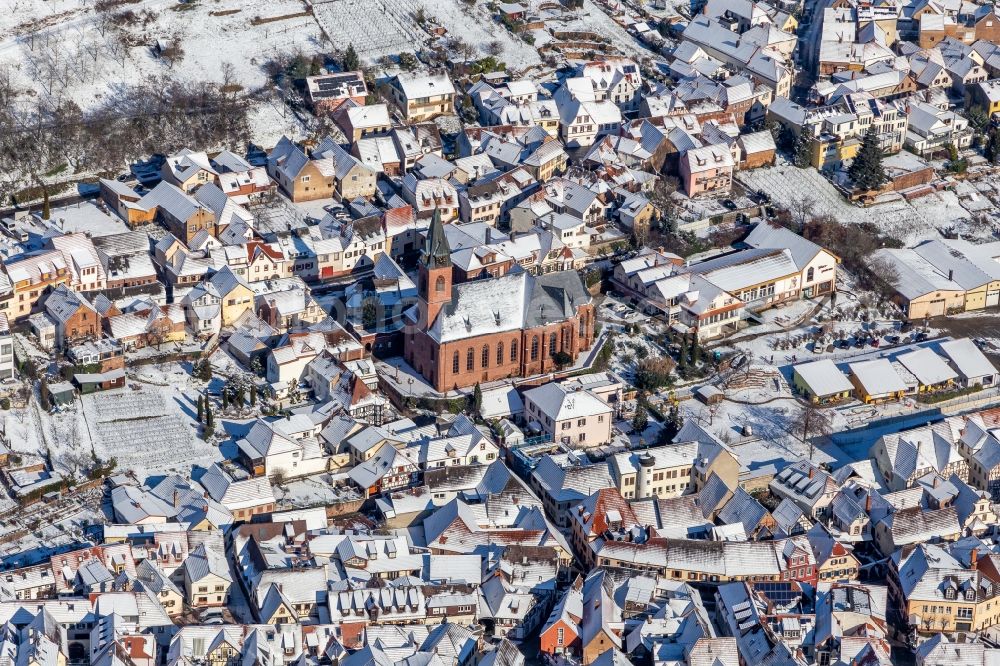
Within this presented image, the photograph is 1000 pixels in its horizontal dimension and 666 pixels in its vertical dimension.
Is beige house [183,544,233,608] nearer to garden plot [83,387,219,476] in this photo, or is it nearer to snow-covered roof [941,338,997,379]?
garden plot [83,387,219,476]

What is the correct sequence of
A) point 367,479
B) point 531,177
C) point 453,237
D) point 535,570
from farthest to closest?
point 531,177 < point 453,237 < point 367,479 < point 535,570

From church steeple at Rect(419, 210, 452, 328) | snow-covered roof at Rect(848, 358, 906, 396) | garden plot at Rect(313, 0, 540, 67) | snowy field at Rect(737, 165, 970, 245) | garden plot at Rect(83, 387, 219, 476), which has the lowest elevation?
snowy field at Rect(737, 165, 970, 245)

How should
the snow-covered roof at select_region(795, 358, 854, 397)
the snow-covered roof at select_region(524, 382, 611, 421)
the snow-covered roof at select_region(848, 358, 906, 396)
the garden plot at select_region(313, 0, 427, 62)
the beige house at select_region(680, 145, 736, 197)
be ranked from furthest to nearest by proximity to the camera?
1. the garden plot at select_region(313, 0, 427, 62)
2. the beige house at select_region(680, 145, 736, 197)
3. the snow-covered roof at select_region(848, 358, 906, 396)
4. the snow-covered roof at select_region(795, 358, 854, 397)
5. the snow-covered roof at select_region(524, 382, 611, 421)

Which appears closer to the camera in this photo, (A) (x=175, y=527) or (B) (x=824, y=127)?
(A) (x=175, y=527)

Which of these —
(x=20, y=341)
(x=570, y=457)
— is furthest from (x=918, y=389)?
(x=20, y=341)

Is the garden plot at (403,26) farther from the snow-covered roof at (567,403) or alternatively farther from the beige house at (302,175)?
the snow-covered roof at (567,403)

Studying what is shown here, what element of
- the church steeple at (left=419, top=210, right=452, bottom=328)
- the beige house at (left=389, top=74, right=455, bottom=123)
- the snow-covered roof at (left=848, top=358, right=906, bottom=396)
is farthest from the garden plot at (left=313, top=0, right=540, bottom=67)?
the snow-covered roof at (left=848, top=358, right=906, bottom=396)

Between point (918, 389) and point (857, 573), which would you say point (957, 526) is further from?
point (918, 389)
